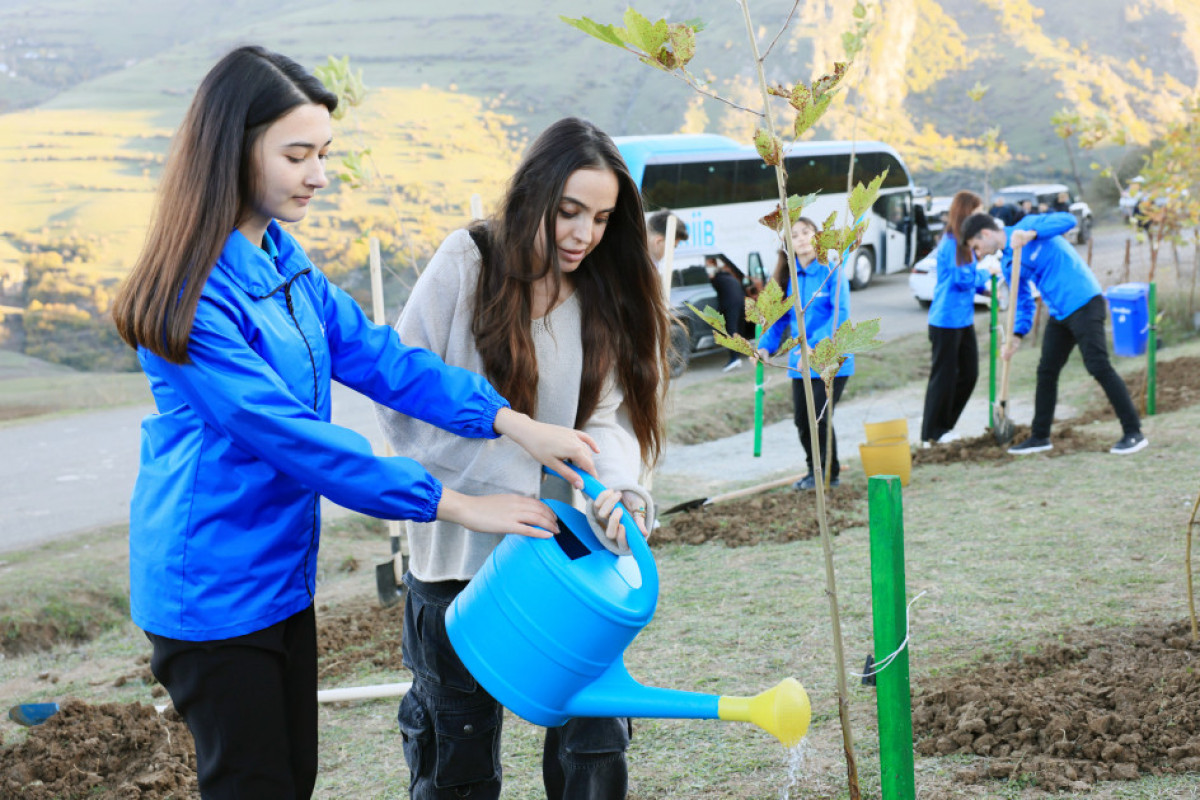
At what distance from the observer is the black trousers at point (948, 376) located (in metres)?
5.93

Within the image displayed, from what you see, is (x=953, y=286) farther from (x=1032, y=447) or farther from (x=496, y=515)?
(x=496, y=515)

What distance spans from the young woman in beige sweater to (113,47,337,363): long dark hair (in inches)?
15.6

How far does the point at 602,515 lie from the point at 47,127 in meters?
28.0

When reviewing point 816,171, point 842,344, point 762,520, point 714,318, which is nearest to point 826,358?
point 842,344

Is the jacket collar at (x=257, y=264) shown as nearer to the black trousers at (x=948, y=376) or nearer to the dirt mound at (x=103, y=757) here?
the dirt mound at (x=103, y=757)

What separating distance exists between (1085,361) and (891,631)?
4277 millimetres

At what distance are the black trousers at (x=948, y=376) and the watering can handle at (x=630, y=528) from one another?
188 inches

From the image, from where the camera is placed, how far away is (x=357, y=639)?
11.8 feet

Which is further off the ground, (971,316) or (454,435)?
(454,435)

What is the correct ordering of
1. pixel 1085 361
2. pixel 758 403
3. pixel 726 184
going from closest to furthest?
pixel 1085 361, pixel 758 403, pixel 726 184

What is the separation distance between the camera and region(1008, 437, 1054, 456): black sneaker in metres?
5.50

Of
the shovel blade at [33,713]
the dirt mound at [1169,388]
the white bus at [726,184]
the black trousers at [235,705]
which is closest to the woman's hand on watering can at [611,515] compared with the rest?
the black trousers at [235,705]

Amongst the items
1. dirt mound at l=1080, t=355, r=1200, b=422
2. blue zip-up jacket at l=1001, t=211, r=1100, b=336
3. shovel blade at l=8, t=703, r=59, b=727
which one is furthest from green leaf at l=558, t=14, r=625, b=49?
dirt mound at l=1080, t=355, r=1200, b=422

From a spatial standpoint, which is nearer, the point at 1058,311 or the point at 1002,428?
the point at 1058,311
